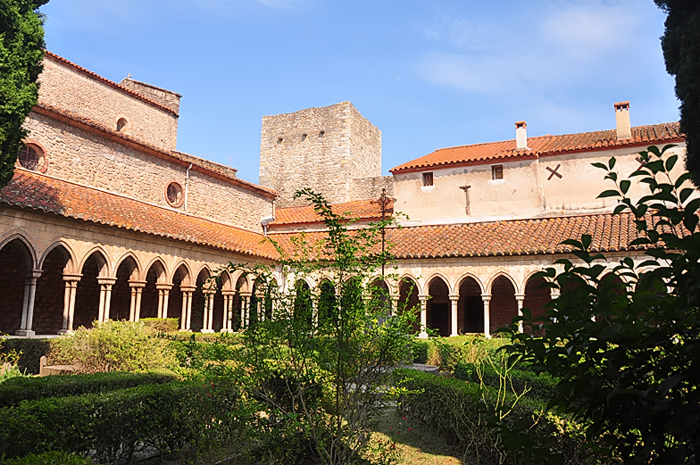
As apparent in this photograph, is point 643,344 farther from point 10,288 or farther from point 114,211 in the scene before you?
point 10,288

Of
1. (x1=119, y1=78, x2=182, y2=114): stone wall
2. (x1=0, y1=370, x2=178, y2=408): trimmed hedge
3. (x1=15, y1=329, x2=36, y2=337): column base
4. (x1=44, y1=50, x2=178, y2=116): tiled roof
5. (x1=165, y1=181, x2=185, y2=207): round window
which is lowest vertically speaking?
(x1=0, y1=370, x2=178, y2=408): trimmed hedge

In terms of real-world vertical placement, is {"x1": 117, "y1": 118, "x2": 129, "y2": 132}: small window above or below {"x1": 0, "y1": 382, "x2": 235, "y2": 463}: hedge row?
above

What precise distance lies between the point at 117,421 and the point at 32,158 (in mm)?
10949

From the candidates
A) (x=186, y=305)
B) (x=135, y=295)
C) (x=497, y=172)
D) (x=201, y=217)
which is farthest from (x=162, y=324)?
(x=497, y=172)

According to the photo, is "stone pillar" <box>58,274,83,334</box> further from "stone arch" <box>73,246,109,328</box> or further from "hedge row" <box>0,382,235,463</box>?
"hedge row" <box>0,382,235,463</box>

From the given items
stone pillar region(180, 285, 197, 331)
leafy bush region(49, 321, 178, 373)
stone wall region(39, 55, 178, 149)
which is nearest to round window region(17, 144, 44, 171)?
stone wall region(39, 55, 178, 149)

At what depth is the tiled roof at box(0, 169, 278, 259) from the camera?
11375mm

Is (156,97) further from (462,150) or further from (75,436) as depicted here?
(75,436)

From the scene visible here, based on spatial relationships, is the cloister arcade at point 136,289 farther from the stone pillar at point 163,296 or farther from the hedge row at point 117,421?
the hedge row at point 117,421

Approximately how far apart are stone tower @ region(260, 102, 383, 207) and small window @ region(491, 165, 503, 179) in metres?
7.33

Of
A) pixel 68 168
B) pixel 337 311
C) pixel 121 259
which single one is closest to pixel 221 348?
pixel 337 311

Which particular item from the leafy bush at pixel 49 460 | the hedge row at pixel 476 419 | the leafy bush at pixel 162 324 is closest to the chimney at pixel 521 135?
the leafy bush at pixel 162 324

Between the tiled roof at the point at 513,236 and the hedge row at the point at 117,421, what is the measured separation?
10.8 m

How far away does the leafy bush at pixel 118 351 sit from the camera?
7586 mm
